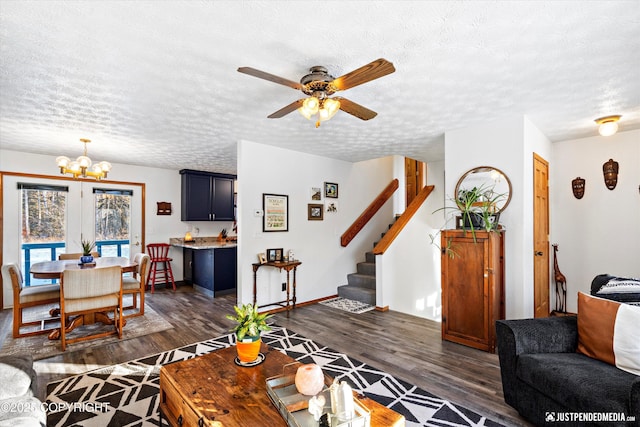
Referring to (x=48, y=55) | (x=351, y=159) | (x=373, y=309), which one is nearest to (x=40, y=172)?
(x=48, y=55)

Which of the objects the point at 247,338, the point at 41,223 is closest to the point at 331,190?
the point at 247,338

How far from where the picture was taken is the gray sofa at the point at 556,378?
5.25ft

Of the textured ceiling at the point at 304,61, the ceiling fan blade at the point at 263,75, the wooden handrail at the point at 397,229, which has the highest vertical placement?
the textured ceiling at the point at 304,61

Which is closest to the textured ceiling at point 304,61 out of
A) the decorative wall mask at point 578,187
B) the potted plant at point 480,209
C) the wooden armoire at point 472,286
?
the decorative wall mask at point 578,187

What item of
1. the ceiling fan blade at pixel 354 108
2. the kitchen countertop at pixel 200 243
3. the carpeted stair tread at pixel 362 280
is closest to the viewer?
the ceiling fan blade at pixel 354 108

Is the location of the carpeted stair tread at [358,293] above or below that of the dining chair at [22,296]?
below

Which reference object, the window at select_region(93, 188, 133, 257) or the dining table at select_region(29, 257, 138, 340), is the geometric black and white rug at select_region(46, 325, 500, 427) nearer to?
the dining table at select_region(29, 257, 138, 340)

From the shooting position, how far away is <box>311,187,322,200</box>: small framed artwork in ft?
17.0

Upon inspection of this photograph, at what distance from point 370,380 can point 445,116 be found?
8.66ft

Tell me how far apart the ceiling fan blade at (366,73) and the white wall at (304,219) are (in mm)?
2538

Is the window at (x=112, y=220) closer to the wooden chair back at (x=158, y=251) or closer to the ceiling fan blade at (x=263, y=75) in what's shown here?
the wooden chair back at (x=158, y=251)

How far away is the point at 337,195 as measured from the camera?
5625 millimetres

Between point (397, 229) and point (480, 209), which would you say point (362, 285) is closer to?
point (397, 229)

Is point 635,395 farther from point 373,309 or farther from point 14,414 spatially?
point 373,309
